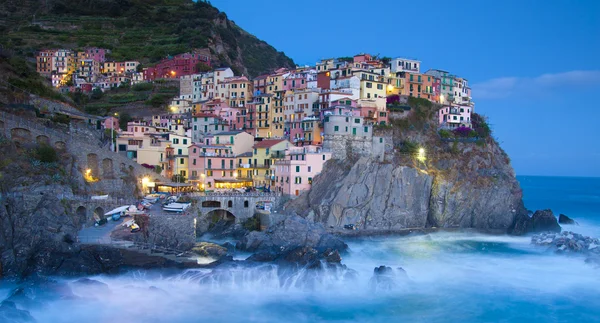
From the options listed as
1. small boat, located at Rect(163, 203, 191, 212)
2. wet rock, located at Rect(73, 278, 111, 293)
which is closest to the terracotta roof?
small boat, located at Rect(163, 203, 191, 212)

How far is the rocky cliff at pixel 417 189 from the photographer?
1821 inches

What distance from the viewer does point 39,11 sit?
115125 millimetres

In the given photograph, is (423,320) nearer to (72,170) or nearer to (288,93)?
(72,170)

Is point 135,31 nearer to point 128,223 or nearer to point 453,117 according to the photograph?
point 453,117

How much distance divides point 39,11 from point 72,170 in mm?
89677

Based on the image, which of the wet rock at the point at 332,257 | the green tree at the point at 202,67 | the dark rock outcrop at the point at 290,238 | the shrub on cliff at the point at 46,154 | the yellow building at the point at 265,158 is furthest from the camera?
the green tree at the point at 202,67

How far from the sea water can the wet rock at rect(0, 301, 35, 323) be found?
77 cm

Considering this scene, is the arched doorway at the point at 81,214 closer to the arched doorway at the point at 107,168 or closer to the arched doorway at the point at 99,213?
the arched doorway at the point at 99,213

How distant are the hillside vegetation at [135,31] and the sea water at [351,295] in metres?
56.8

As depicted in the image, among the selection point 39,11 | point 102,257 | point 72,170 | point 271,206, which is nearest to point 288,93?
point 271,206

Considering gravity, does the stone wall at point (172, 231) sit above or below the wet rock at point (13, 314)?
above

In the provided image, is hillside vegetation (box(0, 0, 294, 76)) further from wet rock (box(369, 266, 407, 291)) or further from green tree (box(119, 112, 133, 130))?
wet rock (box(369, 266, 407, 291))

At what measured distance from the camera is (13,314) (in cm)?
2455

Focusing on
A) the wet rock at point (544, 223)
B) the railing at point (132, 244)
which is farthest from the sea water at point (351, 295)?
the wet rock at point (544, 223)
